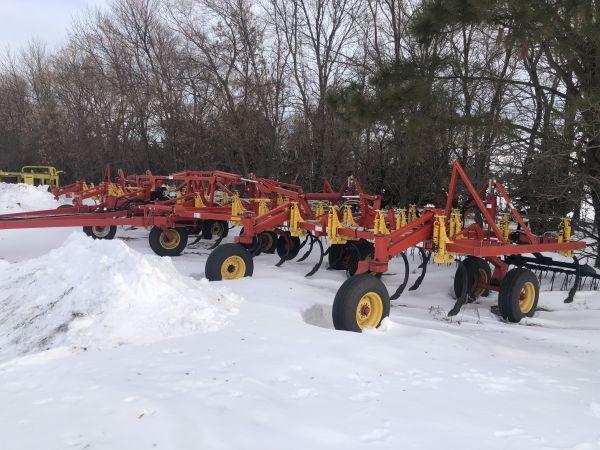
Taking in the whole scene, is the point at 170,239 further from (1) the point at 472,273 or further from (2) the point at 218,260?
(1) the point at 472,273

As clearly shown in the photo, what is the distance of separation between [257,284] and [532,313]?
3480 mm

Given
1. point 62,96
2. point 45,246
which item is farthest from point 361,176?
point 62,96

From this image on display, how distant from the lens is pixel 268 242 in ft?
35.6

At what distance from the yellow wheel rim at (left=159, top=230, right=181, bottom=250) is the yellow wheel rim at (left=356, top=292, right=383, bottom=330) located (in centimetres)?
568

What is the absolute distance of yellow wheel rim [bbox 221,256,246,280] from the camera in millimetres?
6906

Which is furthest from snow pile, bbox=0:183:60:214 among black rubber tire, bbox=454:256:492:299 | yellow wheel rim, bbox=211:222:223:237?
black rubber tire, bbox=454:256:492:299

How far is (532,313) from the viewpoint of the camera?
6.31m

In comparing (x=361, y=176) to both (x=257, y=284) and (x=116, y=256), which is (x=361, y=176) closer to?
(x=257, y=284)

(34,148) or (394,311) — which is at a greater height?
(34,148)

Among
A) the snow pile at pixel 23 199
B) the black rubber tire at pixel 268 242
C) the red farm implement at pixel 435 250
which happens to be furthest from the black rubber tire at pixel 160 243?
the snow pile at pixel 23 199

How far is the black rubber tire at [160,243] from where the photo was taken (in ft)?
31.2

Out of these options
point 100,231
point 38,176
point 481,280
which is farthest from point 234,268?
point 38,176

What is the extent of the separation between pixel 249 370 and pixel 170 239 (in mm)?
6736

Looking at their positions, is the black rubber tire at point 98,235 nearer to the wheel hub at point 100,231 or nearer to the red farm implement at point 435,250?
the wheel hub at point 100,231
